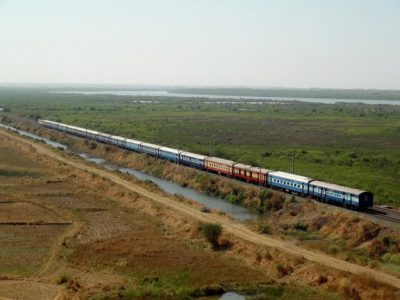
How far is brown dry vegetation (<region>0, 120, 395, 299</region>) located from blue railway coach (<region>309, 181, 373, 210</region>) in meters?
3.27

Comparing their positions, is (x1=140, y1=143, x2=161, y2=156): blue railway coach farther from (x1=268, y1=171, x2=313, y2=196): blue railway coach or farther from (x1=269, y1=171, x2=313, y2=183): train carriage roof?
(x1=269, y1=171, x2=313, y2=183): train carriage roof

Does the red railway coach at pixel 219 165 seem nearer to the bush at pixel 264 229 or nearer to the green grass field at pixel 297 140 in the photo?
the green grass field at pixel 297 140

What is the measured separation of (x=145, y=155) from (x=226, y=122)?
181 ft

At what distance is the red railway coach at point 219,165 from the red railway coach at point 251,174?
3.18 ft

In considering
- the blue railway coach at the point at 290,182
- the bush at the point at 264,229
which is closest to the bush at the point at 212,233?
the bush at the point at 264,229

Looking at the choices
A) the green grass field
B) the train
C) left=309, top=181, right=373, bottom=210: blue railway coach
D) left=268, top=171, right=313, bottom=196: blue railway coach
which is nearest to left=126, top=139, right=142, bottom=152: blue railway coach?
the train

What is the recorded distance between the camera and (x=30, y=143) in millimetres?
97000

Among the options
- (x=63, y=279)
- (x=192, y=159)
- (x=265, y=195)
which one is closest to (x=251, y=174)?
(x=265, y=195)

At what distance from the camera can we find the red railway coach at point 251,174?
54.0 metres

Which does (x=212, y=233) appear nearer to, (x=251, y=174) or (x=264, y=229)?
(x=264, y=229)

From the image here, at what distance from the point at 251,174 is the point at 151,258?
23.2 metres

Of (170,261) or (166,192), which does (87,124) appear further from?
(170,261)

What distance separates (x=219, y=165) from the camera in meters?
61.8

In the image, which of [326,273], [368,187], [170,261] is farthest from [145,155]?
[326,273]
